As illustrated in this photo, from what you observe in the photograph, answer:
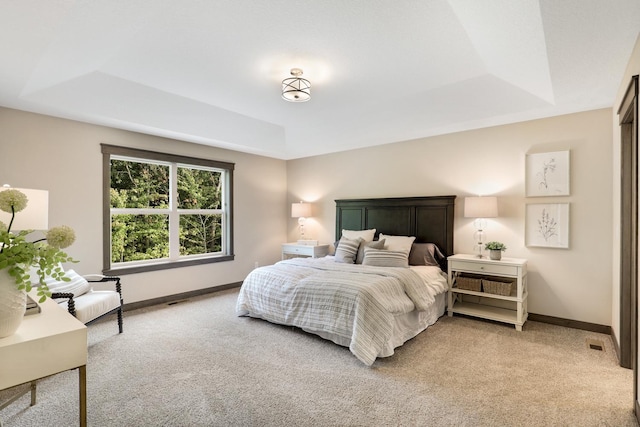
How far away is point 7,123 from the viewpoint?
3377 millimetres

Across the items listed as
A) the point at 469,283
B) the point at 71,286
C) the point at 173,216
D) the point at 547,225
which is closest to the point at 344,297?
the point at 469,283

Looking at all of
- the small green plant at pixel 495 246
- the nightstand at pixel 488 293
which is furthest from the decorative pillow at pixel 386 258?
the small green plant at pixel 495 246

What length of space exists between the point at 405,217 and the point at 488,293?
153 cm

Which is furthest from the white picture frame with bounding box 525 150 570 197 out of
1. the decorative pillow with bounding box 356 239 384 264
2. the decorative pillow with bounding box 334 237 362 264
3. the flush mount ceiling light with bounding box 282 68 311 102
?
the flush mount ceiling light with bounding box 282 68 311 102

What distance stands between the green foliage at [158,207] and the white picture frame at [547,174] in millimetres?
4551

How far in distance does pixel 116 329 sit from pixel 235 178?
9.42 ft

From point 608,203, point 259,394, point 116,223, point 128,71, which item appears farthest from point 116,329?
point 608,203

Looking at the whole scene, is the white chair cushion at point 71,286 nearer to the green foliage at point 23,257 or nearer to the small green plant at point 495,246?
the green foliage at point 23,257

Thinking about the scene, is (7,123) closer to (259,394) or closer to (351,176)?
(259,394)

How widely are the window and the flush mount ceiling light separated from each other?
8.04ft

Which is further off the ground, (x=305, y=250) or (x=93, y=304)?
(x=305, y=250)

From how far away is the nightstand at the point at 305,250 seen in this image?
562 centimetres

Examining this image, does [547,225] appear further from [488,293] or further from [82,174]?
[82,174]

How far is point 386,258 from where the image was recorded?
13.1 ft
